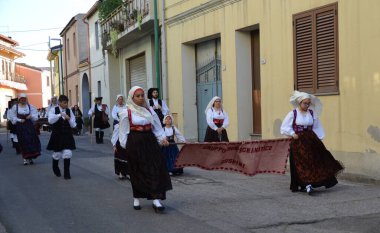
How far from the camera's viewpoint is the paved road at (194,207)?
669cm

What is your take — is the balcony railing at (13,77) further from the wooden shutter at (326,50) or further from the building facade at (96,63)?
the wooden shutter at (326,50)

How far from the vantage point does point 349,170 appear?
10.5 m

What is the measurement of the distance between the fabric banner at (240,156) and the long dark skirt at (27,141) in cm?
617

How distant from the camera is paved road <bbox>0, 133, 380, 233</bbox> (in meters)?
6.69

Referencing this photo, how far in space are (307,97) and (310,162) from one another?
1.08 m

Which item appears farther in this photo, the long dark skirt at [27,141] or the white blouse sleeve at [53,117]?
the long dark skirt at [27,141]

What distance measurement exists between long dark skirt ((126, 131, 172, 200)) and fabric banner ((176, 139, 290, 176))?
5.59 ft

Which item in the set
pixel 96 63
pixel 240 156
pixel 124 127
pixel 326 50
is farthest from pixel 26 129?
pixel 96 63


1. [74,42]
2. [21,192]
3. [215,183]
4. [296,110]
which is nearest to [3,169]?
[21,192]

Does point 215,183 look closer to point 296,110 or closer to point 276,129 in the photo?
point 296,110

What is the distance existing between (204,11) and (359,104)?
693 cm

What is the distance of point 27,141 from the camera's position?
46.3 feet

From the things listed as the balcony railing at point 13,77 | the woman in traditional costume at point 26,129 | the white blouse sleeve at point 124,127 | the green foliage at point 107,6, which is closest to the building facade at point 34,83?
the balcony railing at point 13,77

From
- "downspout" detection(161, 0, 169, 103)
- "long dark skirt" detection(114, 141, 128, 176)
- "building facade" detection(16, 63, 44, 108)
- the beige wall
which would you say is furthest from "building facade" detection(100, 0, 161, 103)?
"building facade" detection(16, 63, 44, 108)
